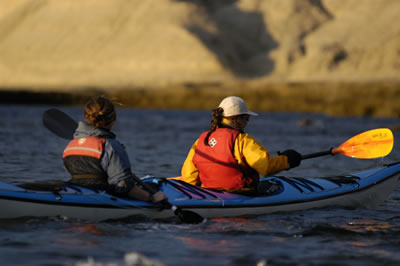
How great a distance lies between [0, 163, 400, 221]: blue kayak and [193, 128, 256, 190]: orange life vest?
0.15m

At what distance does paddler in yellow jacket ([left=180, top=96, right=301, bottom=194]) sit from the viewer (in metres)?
6.76

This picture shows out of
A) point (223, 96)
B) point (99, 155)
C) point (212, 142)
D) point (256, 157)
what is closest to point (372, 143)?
point (256, 157)

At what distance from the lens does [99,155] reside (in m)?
6.12

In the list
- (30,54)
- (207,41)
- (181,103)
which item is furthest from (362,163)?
(30,54)

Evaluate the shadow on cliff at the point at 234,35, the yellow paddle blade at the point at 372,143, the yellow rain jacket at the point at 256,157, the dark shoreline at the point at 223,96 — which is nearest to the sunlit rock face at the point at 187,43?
the shadow on cliff at the point at 234,35

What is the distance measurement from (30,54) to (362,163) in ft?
313

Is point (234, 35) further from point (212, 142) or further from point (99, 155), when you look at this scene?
point (99, 155)

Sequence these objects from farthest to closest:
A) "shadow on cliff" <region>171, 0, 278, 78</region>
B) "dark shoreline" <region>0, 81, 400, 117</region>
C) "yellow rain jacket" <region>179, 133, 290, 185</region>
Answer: "shadow on cliff" <region>171, 0, 278, 78</region>, "dark shoreline" <region>0, 81, 400, 117</region>, "yellow rain jacket" <region>179, 133, 290, 185</region>

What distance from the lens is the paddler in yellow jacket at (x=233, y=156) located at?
266 inches

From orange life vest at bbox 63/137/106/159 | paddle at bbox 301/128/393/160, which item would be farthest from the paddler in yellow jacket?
paddle at bbox 301/128/393/160

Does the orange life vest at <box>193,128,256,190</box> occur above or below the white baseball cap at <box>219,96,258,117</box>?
below

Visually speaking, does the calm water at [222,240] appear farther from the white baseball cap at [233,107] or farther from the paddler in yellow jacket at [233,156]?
the white baseball cap at [233,107]

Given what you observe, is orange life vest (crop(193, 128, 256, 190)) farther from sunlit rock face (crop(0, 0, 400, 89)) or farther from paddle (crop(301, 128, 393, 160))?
sunlit rock face (crop(0, 0, 400, 89))

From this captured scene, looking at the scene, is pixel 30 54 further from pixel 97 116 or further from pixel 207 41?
pixel 97 116
